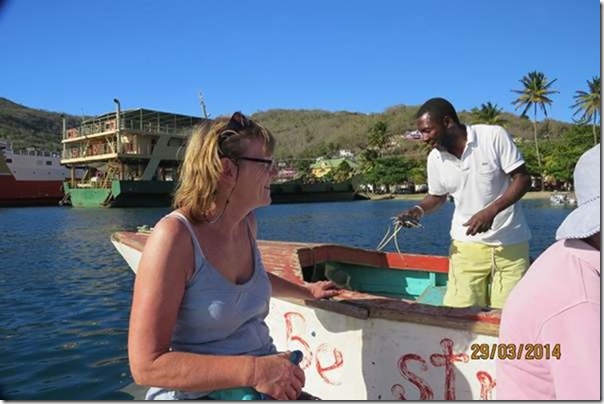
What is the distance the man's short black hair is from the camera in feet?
11.5

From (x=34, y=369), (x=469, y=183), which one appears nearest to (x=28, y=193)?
(x=34, y=369)

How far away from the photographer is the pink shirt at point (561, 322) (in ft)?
3.90

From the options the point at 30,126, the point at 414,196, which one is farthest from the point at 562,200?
the point at 30,126

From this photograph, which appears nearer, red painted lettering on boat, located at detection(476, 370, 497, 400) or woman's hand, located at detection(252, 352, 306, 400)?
woman's hand, located at detection(252, 352, 306, 400)

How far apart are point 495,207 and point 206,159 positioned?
213 cm

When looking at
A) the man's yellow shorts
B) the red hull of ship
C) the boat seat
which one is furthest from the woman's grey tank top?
the red hull of ship

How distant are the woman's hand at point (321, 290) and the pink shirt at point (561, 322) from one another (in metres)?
1.55

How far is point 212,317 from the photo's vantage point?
5.70 feet

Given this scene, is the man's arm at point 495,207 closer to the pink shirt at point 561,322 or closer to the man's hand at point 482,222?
the man's hand at point 482,222

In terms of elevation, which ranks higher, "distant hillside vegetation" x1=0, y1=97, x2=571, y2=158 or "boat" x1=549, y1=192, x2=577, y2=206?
"distant hillside vegetation" x1=0, y1=97, x2=571, y2=158

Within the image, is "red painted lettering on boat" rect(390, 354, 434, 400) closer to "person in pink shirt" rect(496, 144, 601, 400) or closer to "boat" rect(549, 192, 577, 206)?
"person in pink shirt" rect(496, 144, 601, 400)

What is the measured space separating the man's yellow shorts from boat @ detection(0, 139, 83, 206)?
201 ft

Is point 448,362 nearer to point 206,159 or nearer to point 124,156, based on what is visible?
point 206,159
